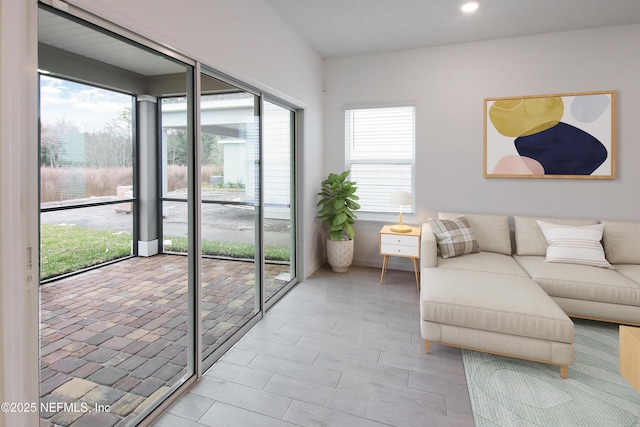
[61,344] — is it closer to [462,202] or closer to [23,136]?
[23,136]

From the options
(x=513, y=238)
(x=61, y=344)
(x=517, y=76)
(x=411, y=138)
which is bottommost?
(x=61, y=344)

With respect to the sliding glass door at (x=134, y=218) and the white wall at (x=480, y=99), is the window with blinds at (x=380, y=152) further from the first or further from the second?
the sliding glass door at (x=134, y=218)

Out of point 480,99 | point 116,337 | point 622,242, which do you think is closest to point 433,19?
point 480,99

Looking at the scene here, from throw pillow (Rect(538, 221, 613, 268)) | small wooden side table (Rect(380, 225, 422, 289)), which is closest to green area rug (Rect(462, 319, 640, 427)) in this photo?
throw pillow (Rect(538, 221, 613, 268))

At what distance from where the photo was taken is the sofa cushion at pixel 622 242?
330 cm

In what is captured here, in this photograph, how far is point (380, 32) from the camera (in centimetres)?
376

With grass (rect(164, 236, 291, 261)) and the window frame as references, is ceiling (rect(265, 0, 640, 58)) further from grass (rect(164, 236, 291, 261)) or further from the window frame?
grass (rect(164, 236, 291, 261))

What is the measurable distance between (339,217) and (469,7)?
2.51 m

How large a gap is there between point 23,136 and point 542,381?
2.99 meters

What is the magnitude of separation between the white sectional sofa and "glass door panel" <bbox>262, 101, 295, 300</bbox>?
1483 mm

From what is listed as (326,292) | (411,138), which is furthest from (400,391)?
(411,138)

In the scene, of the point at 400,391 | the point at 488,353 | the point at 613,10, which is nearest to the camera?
the point at 400,391

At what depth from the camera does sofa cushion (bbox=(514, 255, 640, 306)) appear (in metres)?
2.73

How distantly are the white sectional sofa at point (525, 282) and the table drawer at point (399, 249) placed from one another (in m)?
0.37
